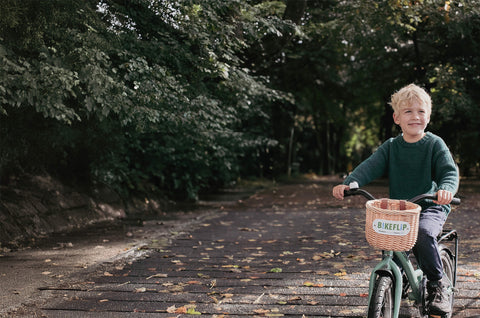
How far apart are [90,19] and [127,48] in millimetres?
738

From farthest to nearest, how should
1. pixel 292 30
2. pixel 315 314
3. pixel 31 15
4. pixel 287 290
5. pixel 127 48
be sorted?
pixel 292 30, pixel 127 48, pixel 31 15, pixel 287 290, pixel 315 314

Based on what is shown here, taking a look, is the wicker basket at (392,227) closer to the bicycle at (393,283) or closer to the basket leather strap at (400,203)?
the bicycle at (393,283)

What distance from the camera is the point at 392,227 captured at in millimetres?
3426

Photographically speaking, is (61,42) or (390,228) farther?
(61,42)

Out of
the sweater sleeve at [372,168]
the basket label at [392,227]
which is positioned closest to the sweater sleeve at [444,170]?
the sweater sleeve at [372,168]

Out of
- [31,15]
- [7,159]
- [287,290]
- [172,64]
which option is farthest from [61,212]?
[287,290]

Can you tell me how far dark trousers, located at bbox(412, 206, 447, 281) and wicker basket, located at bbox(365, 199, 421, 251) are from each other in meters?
0.40

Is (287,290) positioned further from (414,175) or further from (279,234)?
(279,234)

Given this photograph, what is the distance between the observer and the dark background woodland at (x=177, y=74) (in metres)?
6.67

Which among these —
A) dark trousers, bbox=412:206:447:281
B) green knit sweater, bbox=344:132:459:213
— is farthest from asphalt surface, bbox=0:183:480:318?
green knit sweater, bbox=344:132:459:213

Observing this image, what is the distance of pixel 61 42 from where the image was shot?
6.86 m

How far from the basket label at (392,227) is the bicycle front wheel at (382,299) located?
39cm

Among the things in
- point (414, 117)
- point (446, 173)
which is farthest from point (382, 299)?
point (414, 117)

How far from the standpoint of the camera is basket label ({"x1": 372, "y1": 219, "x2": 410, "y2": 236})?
3.41 meters
